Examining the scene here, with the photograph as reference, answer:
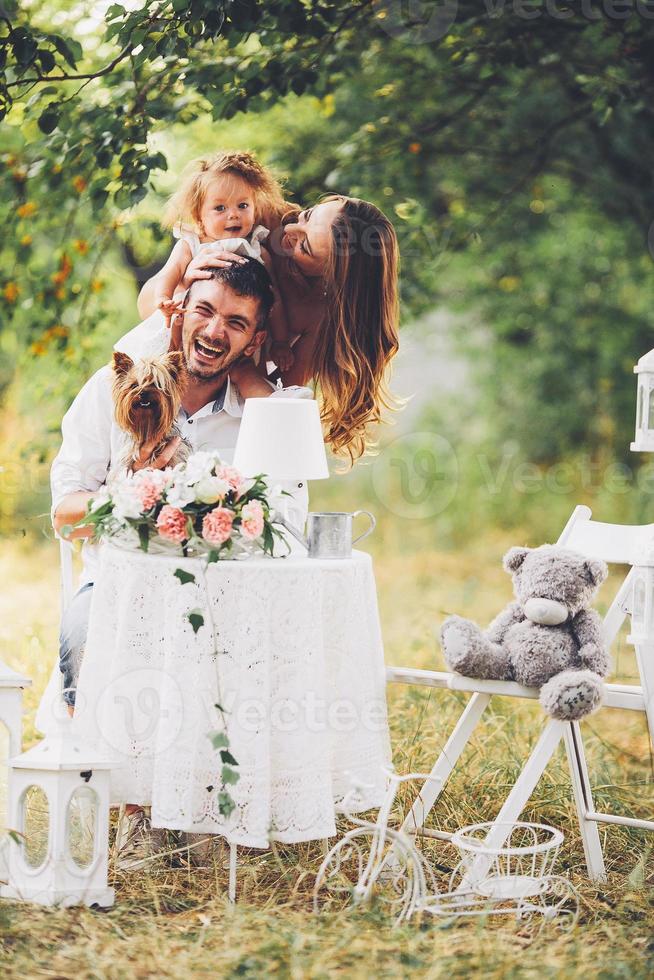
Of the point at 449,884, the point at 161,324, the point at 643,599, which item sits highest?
the point at 161,324

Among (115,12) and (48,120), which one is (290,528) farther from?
(115,12)

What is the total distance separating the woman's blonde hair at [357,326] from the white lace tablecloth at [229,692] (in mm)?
1079

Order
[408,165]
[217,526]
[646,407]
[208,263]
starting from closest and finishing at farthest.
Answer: [217,526] → [646,407] → [208,263] → [408,165]

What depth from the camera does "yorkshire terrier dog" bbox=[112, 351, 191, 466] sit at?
385cm

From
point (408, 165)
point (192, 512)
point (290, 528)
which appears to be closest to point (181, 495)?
point (192, 512)

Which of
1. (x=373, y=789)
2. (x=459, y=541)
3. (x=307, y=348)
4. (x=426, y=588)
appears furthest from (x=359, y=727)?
(x=459, y=541)

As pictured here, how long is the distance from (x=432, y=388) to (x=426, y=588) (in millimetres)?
4126

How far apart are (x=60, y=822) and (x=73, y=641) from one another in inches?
27.5

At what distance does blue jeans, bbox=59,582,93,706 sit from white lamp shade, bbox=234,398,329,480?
70 centimetres

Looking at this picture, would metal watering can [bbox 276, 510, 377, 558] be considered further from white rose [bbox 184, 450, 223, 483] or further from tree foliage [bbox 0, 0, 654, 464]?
tree foliage [bbox 0, 0, 654, 464]

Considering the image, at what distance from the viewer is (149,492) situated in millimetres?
3178

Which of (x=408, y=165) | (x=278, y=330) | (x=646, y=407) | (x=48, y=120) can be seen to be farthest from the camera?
(x=408, y=165)

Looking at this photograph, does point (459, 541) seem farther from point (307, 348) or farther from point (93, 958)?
point (93, 958)

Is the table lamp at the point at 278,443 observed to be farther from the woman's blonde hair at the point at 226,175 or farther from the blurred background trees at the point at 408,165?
the blurred background trees at the point at 408,165
